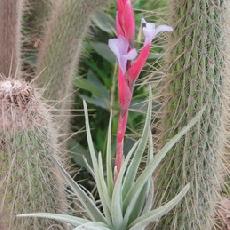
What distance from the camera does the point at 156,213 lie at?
1.18 metres

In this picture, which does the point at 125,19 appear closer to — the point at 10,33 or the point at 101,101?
the point at 10,33

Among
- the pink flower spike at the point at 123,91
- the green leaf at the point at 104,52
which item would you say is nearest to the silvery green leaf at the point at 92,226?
the pink flower spike at the point at 123,91

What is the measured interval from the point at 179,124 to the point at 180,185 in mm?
146

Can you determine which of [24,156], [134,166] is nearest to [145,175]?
[134,166]

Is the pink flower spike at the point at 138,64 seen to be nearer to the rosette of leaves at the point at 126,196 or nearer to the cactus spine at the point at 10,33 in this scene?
the rosette of leaves at the point at 126,196

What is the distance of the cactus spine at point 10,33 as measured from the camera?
1.84 meters

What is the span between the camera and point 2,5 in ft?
6.03

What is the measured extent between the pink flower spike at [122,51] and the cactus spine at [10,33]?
81cm

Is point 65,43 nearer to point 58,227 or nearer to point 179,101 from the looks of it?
point 179,101

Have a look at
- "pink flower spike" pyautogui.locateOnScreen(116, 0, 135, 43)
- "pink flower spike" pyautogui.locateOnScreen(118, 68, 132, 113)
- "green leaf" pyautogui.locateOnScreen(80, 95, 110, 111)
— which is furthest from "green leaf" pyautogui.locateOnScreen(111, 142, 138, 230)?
"green leaf" pyautogui.locateOnScreen(80, 95, 110, 111)

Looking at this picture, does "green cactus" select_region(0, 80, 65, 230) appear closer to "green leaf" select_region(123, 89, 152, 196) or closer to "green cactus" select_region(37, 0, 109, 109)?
"green leaf" select_region(123, 89, 152, 196)

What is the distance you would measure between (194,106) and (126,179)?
34 centimetres

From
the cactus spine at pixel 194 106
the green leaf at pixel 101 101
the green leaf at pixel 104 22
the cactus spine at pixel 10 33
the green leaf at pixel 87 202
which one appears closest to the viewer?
the green leaf at pixel 87 202

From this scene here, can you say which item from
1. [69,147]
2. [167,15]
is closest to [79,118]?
[69,147]
